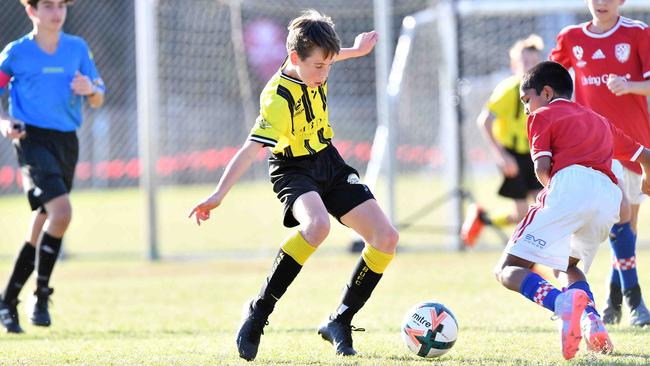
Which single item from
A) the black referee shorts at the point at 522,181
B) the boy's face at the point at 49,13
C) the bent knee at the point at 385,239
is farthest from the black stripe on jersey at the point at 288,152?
the black referee shorts at the point at 522,181

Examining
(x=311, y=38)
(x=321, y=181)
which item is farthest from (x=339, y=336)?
(x=311, y=38)

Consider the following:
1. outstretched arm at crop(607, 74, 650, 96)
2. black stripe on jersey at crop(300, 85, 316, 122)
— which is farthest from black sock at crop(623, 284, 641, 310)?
black stripe on jersey at crop(300, 85, 316, 122)

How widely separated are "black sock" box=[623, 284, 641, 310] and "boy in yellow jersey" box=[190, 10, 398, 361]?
70.3 inches

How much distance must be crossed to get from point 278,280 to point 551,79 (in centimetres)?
164

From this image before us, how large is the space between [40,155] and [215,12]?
287 inches

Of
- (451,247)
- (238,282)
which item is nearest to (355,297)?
(238,282)

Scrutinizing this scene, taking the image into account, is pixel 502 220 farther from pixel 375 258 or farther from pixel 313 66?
pixel 313 66

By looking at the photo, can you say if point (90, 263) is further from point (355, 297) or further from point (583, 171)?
point (583, 171)

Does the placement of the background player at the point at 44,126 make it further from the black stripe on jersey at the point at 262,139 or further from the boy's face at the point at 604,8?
the boy's face at the point at 604,8

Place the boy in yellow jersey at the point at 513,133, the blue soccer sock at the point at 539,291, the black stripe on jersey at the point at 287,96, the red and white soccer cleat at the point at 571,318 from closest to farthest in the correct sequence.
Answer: the red and white soccer cleat at the point at 571,318
the blue soccer sock at the point at 539,291
the black stripe on jersey at the point at 287,96
the boy in yellow jersey at the point at 513,133

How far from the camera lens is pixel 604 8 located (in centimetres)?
582

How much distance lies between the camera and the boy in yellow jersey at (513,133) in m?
8.66

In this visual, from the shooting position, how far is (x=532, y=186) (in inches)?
373

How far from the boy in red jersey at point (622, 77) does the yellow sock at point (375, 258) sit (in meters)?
1.50
